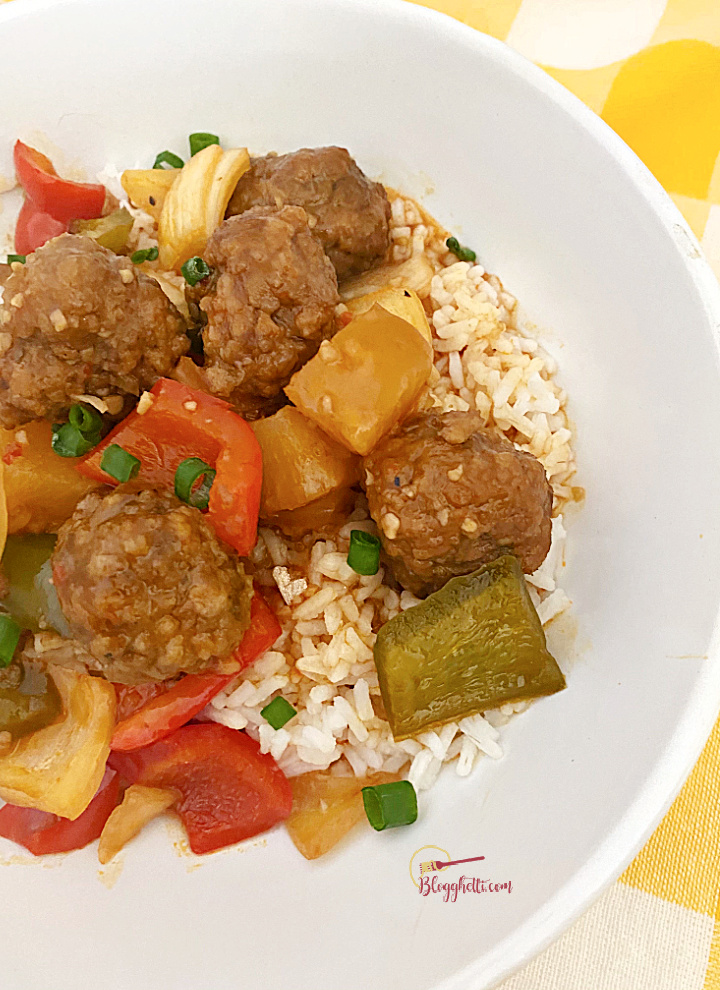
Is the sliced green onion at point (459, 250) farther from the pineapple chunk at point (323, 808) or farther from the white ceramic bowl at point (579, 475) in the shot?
the pineapple chunk at point (323, 808)

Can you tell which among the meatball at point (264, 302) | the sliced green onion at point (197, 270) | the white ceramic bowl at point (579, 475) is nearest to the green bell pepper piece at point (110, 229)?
the white ceramic bowl at point (579, 475)

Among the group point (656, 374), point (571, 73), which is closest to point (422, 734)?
point (656, 374)

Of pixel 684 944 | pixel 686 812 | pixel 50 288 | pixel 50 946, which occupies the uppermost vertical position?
pixel 50 288

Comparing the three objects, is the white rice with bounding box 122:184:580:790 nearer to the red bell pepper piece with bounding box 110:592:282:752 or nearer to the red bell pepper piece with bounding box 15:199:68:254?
the red bell pepper piece with bounding box 110:592:282:752

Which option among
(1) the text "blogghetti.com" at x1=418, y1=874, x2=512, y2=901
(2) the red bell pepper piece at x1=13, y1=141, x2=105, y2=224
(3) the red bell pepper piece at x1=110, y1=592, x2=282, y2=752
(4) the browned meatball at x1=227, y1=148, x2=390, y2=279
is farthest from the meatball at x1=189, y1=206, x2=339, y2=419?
(1) the text "blogghetti.com" at x1=418, y1=874, x2=512, y2=901

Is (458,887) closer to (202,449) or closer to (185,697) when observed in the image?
(185,697)

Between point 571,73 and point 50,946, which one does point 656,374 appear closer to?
point 571,73

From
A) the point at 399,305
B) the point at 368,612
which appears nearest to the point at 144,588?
the point at 368,612
